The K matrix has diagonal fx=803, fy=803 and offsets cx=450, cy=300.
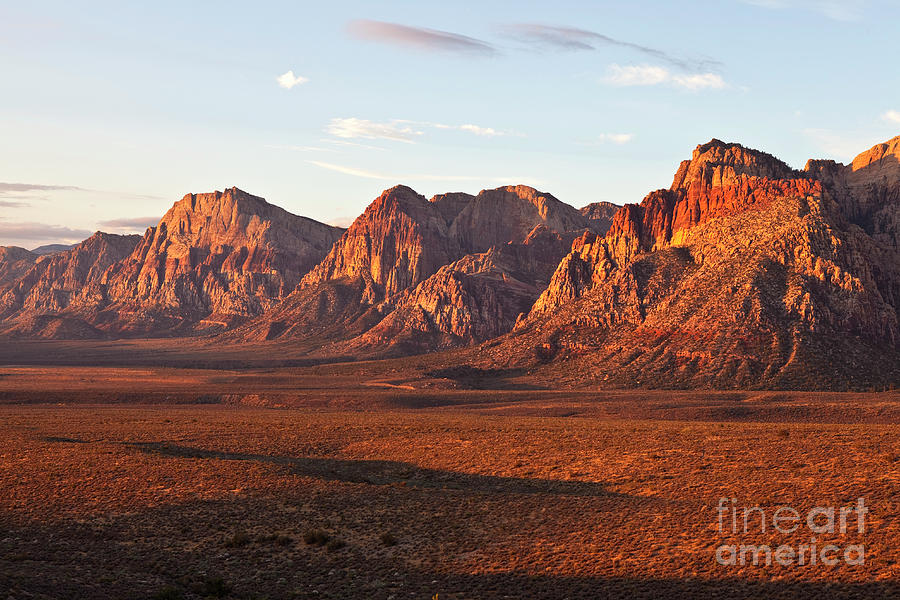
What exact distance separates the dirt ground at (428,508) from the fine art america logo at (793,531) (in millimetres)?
323

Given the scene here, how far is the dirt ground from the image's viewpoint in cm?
3334

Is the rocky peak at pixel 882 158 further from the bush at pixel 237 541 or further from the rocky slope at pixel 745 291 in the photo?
the bush at pixel 237 541

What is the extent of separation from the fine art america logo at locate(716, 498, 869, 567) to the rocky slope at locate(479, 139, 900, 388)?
95.2 meters

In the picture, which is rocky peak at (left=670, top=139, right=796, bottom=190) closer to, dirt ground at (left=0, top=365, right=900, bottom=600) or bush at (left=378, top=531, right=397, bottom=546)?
dirt ground at (left=0, top=365, right=900, bottom=600)

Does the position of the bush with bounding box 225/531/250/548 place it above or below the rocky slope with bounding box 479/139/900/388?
below

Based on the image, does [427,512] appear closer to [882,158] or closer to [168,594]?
[168,594]

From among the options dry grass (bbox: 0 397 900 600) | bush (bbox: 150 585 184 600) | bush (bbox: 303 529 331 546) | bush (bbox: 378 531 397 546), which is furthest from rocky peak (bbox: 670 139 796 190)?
bush (bbox: 150 585 184 600)

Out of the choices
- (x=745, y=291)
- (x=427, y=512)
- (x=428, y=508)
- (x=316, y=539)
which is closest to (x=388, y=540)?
(x=316, y=539)

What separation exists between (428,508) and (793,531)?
1915cm

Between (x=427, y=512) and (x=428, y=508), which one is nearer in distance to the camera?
(x=427, y=512)

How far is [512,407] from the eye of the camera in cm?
11962

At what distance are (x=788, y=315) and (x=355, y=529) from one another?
11970cm

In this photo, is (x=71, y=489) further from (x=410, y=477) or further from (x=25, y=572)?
(x=410, y=477)

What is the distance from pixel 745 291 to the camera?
14650 cm
